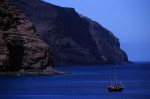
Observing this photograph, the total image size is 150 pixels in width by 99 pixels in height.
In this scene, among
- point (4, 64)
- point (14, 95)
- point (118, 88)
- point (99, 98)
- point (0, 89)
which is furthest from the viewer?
point (4, 64)

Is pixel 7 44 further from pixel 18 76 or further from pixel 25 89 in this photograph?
pixel 25 89

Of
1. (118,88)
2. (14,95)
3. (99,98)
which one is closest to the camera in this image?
(99,98)

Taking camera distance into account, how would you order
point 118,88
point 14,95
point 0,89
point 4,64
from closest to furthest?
point 14,95 → point 118,88 → point 0,89 → point 4,64

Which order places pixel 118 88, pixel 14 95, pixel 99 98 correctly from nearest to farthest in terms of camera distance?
pixel 99 98 < pixel 14 95 < pixel 118 88

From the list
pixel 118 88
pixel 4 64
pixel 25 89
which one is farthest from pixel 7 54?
pixel 118 88

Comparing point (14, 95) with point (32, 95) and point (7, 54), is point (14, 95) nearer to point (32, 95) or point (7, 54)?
point (32, 95)

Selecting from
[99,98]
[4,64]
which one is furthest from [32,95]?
[4,64]

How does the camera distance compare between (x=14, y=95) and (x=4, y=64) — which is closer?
(x=14, y=95)

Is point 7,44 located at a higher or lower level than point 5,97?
higher

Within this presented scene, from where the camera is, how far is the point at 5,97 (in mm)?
117812

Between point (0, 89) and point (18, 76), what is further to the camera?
point (18, 76)

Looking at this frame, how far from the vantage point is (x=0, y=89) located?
14362cm

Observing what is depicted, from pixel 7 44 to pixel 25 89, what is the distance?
53870 millimetres

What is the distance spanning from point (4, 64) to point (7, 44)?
11.3m
